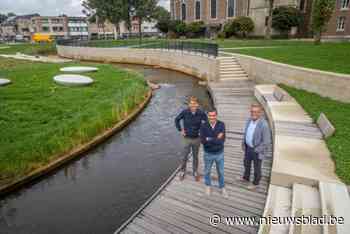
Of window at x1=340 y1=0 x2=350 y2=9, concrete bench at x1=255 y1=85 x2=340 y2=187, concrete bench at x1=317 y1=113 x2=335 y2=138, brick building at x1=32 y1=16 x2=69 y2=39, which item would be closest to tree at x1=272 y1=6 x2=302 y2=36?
window at x1=340 y1=0 x2=350 y2=9

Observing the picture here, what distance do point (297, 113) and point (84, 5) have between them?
2084 inches

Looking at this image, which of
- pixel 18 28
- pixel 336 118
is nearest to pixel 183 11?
pixel 336 118

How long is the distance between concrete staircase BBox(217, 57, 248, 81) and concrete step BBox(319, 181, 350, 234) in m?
12.5

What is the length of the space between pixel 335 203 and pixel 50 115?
1011cm

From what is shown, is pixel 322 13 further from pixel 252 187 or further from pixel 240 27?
pixel 252 187

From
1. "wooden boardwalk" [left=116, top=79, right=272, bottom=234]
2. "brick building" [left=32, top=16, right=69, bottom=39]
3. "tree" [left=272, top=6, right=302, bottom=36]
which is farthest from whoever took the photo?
"brick building" [left=32, top=16, right=69, bottom=39]

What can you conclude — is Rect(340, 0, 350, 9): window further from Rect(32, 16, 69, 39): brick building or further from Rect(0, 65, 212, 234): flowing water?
Rect(32, 16, 69, 39): brick building

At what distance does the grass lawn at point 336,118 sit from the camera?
5048 millimetres

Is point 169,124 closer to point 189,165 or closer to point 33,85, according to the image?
point 189,165

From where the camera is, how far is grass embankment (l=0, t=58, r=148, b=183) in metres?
7.41

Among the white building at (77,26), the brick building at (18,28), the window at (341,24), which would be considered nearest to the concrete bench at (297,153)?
the window at (341,24)

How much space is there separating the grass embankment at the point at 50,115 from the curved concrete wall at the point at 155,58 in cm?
594

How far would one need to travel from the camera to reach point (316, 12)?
2194cm

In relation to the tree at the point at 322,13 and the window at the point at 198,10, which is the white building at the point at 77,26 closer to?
the window at the point at 198,10
